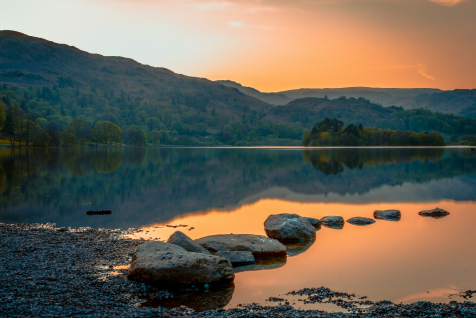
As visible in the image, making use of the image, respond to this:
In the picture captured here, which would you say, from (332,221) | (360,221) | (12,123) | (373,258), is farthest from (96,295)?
(12,123)

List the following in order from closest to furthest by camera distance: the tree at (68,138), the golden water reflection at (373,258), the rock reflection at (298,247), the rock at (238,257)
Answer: the golden water reflection at (373,258) < the rock at (238,257) < the rock reflection at (298,247) < the tree at (68,138)

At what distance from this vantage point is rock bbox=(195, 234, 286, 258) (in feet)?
49.8

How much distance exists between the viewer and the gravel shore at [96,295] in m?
9.28

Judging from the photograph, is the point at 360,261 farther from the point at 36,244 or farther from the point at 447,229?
the point at 36,244

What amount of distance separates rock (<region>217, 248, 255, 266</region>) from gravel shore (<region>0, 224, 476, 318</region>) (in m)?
3.39

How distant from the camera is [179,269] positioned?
11.4 metres

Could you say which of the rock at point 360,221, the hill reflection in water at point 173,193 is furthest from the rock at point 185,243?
the rock at point 360,221

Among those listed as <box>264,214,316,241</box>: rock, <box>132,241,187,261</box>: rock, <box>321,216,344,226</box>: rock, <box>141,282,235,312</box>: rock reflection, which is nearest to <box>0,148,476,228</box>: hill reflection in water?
<box>132,241,187,261</box>: rock

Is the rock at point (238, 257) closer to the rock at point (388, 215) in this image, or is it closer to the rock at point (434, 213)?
the rock at point (388, 215)

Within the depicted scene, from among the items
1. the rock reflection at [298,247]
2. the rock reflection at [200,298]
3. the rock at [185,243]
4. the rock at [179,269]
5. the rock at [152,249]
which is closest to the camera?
the rock reflection at [200,298]

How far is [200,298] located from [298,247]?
23.8 ft

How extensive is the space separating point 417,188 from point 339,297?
1227 inches

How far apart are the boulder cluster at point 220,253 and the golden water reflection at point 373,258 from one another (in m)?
0.61

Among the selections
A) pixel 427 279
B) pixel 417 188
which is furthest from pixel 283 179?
pixel 427 279
